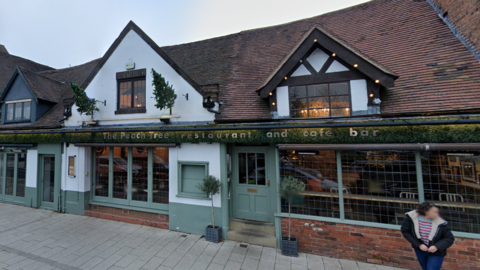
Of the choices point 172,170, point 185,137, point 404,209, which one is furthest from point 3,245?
point 404,209

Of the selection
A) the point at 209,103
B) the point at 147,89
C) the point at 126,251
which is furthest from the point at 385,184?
the point at 147,89

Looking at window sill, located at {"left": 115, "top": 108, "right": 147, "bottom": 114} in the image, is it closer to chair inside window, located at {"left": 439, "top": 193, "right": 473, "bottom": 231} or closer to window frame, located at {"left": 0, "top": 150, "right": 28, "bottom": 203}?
window frame, located at {"left": 0, "top": 150, "right": 28, "bottom": 203}

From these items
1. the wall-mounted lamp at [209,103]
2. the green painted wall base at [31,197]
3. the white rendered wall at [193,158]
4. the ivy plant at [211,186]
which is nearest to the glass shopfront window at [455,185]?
the ivy plant at [211,186]

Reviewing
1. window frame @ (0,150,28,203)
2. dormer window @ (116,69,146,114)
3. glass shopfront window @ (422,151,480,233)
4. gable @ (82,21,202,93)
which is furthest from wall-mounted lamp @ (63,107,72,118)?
glass shopfront window @ (422,151,480,233)

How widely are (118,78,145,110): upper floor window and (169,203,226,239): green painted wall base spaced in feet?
13.8

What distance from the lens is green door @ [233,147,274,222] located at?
6.21 metres

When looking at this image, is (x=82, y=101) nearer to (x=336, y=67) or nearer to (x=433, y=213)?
(x=336, y=67)

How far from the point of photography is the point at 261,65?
8.23 m

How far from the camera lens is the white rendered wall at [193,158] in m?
6.32

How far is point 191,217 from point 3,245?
5.43m

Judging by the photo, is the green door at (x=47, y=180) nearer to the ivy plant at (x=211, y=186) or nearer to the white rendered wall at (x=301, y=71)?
the ivy plant at (x=211, y=186)

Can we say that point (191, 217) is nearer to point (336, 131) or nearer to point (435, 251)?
point (336, 131)

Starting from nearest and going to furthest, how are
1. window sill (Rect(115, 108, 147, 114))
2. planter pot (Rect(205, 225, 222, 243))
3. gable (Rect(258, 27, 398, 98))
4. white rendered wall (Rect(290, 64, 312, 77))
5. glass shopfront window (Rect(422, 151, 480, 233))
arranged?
glass shopfront window (Rect(422, 151, 480, 233)) < gable (Rect(258, 27, 398, 98)) < planter pot (Rect(205, 225, 222, 243)) < white rendered wall (Rect(290, 64, 312, 77)) < window sill (Rect(115, 108, 147, 114))

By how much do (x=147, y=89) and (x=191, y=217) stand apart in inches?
197
